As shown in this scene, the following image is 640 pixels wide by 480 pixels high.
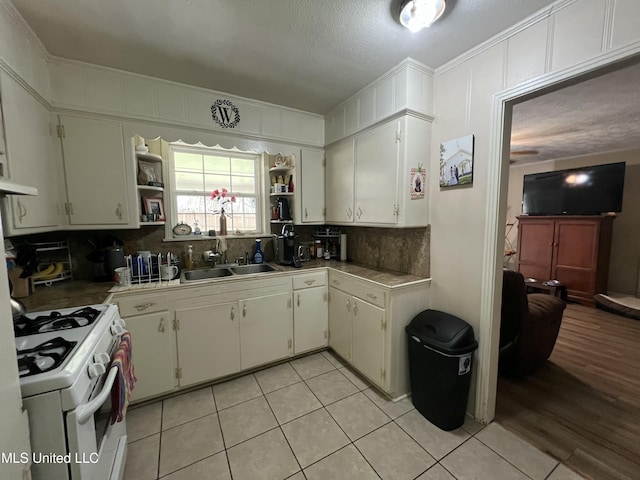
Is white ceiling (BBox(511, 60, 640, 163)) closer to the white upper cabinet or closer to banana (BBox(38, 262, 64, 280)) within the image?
the white upper cabinet

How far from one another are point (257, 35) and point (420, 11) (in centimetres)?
99

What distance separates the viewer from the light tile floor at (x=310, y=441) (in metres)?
1.50

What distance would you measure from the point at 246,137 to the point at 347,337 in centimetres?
221

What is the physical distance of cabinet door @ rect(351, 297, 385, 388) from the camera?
2.10 m

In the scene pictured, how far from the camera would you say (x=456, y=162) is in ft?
6.39

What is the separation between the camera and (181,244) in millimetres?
2639

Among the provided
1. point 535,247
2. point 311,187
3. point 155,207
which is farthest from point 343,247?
point 535,247

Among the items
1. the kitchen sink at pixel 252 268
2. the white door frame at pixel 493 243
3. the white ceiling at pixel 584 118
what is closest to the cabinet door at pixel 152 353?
the kitchen sink at pixel 252 268

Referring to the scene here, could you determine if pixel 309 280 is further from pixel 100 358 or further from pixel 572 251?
pixel 572 251

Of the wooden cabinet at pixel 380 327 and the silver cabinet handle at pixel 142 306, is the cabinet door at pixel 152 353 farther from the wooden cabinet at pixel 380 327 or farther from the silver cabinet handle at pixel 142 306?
the wooden cabinet at pixel 380 327

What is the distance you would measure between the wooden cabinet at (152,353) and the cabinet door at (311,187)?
1.68 metres

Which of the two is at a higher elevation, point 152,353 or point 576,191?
point 576,191

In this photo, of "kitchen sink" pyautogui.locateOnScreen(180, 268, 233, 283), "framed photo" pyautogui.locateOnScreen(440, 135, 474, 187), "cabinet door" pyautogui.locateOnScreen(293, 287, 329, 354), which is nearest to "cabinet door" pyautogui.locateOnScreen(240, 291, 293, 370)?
"cabinet door" pyautogui.locateOnScreen(293, 287, 329, 354)

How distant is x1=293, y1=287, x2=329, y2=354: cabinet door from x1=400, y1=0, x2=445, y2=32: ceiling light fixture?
7.17 ft
